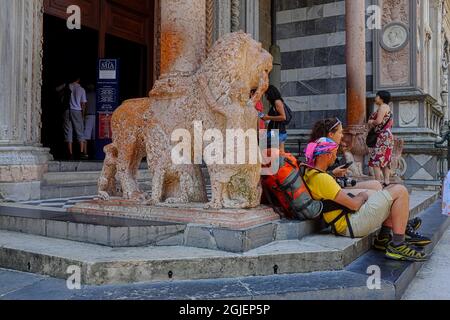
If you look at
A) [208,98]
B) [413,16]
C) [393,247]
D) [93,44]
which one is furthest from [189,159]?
[93,44]

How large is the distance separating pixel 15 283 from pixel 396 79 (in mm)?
9081

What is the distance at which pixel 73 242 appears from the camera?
342 cm

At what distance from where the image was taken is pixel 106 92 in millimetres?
9266

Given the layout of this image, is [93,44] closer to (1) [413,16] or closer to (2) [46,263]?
(1) [413,16]

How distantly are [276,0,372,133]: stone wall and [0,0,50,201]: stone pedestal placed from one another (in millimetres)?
6815

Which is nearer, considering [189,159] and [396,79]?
[189,159]

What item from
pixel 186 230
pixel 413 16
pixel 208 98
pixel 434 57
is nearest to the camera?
pixel 186 230

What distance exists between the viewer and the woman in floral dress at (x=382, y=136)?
6.75m

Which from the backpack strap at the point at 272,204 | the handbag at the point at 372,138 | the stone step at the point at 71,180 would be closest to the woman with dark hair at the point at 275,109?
the handbag at the point at 372,138

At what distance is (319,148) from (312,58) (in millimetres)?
7867

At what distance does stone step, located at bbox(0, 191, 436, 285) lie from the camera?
9.12ft

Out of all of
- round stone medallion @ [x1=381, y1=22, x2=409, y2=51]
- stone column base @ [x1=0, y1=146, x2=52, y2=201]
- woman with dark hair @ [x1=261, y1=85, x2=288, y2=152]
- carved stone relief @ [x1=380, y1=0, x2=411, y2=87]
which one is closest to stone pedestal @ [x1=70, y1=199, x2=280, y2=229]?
stone column base @ [x1=0, y1=146, x2=52, y2=201]

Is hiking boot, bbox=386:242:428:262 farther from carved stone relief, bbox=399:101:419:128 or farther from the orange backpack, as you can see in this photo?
carved stone relief, bbox=399:101:419:128

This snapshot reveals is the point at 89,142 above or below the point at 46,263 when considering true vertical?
above
